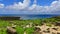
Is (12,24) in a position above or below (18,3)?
below

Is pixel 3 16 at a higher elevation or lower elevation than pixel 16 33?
higher

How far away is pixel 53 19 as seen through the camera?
3068 mm

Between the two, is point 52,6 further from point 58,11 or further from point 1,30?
point 1,30

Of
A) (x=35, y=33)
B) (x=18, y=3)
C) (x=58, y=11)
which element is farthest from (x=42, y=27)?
(x=18, y=3)

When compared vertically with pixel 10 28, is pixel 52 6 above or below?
above

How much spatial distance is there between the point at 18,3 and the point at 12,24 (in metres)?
0.43

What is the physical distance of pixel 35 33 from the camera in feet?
9.95

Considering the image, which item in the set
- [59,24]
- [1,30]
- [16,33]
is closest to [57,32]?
[59,24]

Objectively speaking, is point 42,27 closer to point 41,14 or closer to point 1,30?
point 41,14

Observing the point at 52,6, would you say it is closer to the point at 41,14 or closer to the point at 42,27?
the point at 41,14

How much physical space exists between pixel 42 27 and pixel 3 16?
0.79m

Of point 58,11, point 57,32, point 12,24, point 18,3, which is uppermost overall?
point 18,3

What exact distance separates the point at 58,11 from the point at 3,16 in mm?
1082

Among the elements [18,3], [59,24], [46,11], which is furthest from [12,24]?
[59,24]
